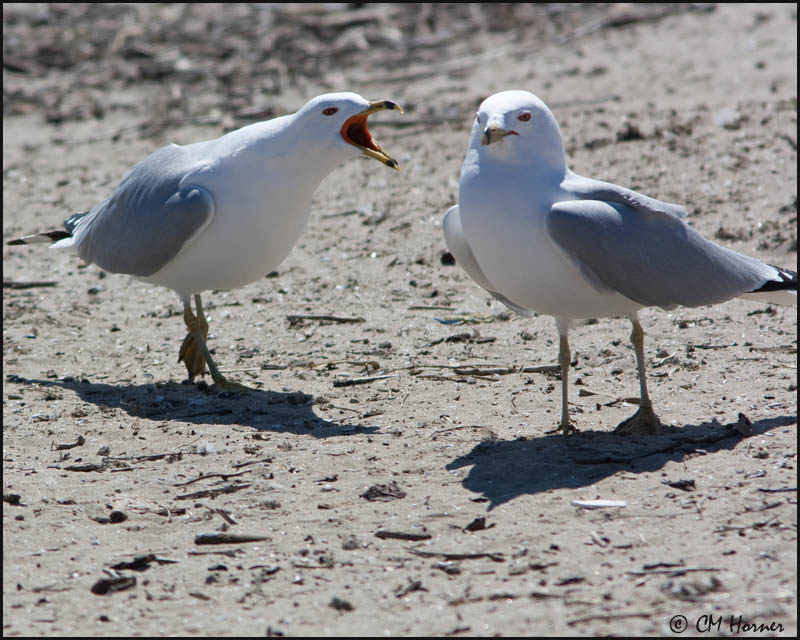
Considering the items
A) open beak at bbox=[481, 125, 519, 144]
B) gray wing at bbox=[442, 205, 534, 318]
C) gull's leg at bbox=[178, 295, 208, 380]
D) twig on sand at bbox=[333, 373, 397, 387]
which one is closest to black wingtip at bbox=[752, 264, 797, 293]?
gray wing at bbox=[442, 205, 534, 318]

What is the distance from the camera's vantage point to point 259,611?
361 centimetres

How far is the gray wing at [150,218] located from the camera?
6.01m

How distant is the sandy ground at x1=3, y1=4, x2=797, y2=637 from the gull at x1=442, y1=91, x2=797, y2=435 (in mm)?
607

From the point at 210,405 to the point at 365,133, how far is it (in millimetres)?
1720

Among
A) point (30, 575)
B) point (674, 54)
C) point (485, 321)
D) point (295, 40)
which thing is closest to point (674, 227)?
point (485, 321)

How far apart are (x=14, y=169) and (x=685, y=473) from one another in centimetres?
851

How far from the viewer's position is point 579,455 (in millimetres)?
4777

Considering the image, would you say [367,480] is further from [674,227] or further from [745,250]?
[745,250]

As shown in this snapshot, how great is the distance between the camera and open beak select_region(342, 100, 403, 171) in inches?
233

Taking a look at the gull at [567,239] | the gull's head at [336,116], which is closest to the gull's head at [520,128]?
the gull at [567,239]

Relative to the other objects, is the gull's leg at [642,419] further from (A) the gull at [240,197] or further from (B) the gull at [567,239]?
(A) the gull at [240,197]

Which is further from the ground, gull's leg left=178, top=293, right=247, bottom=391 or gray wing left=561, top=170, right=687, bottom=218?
gray wing left=561, top=170, right=687, bottom=218

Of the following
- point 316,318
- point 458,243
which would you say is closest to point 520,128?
point 458,243

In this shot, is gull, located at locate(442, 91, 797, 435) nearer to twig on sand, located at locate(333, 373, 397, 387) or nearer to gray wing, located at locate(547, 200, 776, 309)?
gray wing, located at locate(547, 200, 776, 309)
